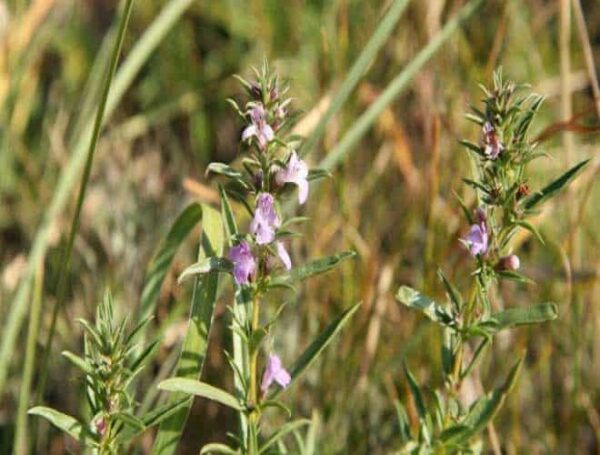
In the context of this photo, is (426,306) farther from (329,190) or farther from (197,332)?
(329,190)

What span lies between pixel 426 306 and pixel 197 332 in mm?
259

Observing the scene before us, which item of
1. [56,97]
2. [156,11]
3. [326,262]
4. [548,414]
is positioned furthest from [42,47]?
[326,262]

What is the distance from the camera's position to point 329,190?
2250mm

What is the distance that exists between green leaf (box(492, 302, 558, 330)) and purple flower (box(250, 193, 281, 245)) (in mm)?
262

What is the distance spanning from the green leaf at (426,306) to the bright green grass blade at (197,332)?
0.22 meters

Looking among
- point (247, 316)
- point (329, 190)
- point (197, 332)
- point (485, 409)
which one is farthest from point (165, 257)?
point (329, 190)

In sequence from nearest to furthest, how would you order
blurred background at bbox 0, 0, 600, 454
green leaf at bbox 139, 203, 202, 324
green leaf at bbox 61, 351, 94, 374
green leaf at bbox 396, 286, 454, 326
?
green leaf at bbox 61, 351, 94, 374 → green leaf at bbox 396, 286, 454, 326 → green leaf at bbox 139, 203, 202, 324 → blurred background at bbox 0, 0, 600, 454

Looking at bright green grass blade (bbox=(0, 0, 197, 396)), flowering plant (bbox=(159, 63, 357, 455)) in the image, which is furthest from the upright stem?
bright green grass blade (bbox=(0, 0, 197, 396))

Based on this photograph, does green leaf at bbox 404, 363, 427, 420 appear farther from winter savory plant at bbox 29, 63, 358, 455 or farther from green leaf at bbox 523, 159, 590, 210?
green leaf at bbox 523, 159, 590, 210

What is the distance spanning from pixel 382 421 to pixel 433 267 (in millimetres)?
279

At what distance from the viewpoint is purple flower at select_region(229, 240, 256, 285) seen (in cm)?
111

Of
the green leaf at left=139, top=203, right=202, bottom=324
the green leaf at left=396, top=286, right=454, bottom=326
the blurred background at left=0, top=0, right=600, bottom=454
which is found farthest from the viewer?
the blurred background at left=0, top=0, right=600, bottom=454

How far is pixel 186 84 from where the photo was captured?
2.83m

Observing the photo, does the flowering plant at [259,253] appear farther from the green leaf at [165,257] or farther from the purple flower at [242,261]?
the green leaf at [165,257]
